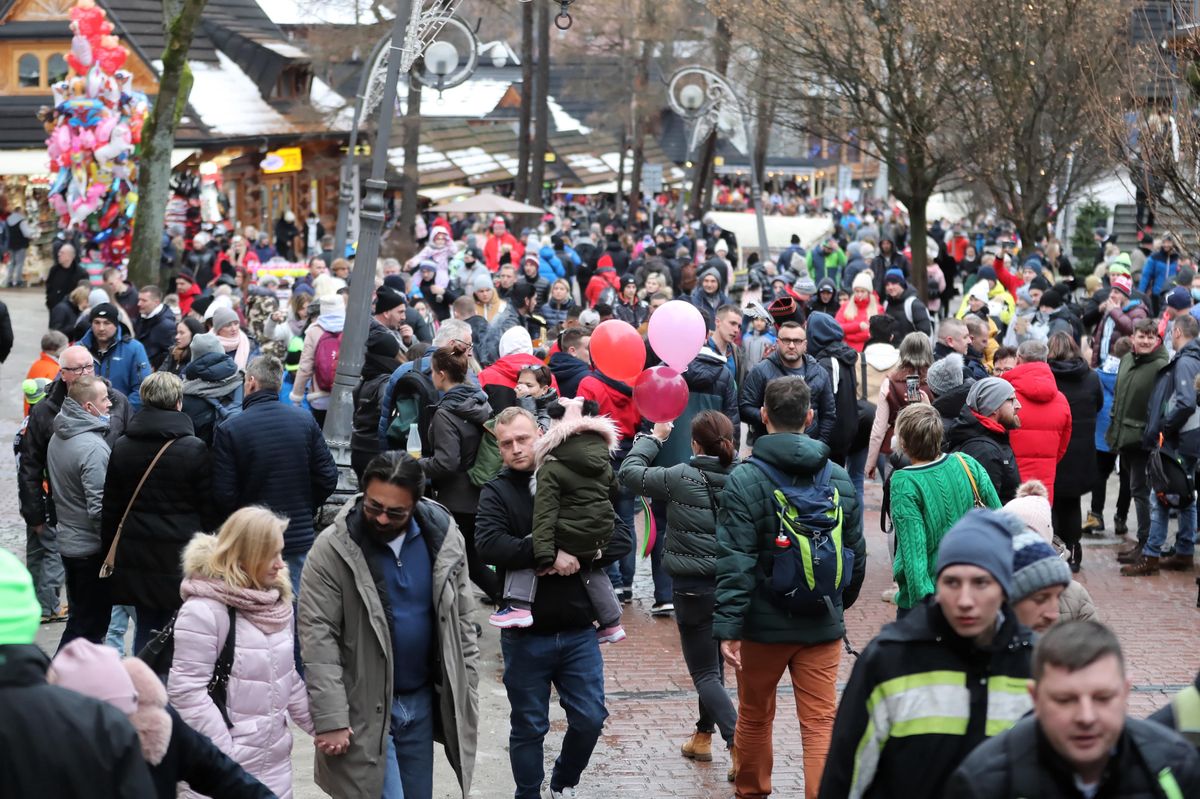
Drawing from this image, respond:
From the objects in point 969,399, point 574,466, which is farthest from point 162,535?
point 969,399

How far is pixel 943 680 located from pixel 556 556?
9.15 feet

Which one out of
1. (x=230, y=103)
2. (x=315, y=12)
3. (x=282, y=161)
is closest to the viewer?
(x=230, y=103)

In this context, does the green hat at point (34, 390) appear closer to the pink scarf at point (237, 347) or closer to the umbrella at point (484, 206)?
the pink scarf at point (237, 347)

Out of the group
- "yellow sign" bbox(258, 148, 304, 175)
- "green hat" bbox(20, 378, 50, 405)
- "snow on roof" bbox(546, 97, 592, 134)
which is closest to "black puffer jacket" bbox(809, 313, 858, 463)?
"green hat" bbox(20, 378, 50, 405)

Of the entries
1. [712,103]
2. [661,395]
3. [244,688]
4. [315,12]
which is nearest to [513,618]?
[244,688]

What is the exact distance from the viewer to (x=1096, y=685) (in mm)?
3523

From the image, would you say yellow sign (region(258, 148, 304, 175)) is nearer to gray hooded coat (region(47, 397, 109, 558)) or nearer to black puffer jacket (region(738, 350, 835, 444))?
black puffer jacket (region(738, 350, 835, 444))

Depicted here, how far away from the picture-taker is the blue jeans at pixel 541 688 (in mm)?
6875

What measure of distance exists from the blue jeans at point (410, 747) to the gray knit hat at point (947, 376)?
512 centimetres

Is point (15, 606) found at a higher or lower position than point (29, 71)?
lower

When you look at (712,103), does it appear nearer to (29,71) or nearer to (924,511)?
(29,71)

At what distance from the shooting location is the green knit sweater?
7012mm

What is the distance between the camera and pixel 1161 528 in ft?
39.9

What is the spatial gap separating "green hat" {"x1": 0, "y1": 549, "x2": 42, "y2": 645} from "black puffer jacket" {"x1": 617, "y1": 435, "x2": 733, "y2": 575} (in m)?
4.20
